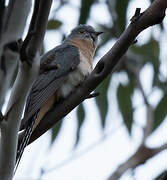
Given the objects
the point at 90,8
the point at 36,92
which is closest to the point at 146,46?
the point at 90,8

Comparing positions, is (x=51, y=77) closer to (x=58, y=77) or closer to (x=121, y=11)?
(x=58, y=77)

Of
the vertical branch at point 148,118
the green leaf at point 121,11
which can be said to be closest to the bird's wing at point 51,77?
the green leaf at point 121,11

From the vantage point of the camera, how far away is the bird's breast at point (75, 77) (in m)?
2.98

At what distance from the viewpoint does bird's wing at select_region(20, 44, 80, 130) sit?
257cm

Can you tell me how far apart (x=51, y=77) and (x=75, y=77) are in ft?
0.76

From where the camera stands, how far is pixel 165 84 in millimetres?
4004

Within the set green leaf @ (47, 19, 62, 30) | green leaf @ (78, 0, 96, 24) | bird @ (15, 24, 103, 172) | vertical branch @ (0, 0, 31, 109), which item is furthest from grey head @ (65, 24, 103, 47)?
vertical branch @ (0, 0, 31, 109)

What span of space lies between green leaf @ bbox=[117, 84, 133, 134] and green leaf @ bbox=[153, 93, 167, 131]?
0.79ft

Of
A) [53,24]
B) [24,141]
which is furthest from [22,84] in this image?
[53,24]

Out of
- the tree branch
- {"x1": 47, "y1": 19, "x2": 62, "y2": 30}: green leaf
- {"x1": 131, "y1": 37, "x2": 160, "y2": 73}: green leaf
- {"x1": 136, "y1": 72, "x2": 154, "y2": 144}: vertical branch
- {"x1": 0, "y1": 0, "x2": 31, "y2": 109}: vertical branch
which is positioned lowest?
{"x1": 136, "y1": 72, "x2": 154, "y2": 144}: vertical branch

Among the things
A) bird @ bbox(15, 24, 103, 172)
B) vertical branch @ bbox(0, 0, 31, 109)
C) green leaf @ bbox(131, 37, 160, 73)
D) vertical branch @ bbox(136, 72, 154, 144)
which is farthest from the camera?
green leaf @ bbox(131, 37, 160, 73)

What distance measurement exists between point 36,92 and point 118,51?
111 cm

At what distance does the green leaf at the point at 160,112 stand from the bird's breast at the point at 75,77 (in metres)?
0.75

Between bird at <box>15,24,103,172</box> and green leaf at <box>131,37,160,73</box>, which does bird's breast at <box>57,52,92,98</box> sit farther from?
green leaf at <box>131,37,160,73</box>
